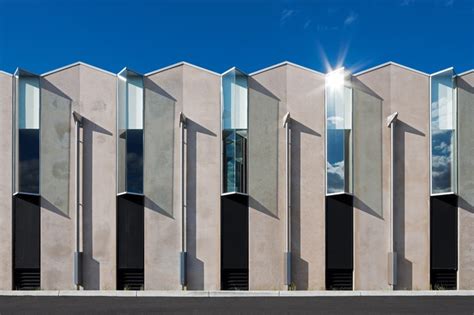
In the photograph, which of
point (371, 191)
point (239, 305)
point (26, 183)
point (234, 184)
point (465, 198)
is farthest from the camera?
point (26, 183)

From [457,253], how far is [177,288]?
1005 centimetres

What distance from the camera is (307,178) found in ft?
45.8

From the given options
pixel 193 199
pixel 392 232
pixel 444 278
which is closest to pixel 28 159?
pixel 193 199

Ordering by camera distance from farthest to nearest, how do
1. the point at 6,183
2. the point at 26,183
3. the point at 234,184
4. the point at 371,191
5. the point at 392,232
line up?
the point at 6,183 < the point at 26,183 < the point at 234,184 < the point at 371,191 < the point at 392,232

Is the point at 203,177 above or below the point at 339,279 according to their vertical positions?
above

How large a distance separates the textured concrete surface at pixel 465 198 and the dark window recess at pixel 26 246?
15.1 meters

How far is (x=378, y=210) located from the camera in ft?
45.4

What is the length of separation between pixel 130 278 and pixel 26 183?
5.11 meters

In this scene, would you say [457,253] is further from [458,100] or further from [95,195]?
[95,195]

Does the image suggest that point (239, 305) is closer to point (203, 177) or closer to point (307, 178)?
point (203, 177)

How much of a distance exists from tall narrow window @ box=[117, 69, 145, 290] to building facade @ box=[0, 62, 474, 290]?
5cm

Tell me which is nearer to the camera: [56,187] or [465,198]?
[465,198]

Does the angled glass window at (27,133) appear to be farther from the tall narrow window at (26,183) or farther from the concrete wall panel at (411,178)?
the concrete wall panel at (411,178)

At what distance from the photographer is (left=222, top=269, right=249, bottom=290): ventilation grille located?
13.8m
